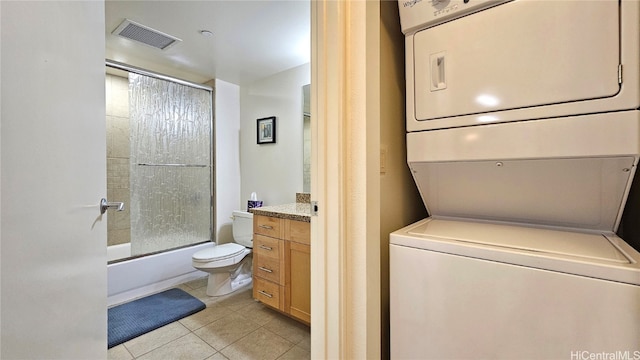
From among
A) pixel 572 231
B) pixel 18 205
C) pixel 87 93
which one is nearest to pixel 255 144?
pixel 87 93

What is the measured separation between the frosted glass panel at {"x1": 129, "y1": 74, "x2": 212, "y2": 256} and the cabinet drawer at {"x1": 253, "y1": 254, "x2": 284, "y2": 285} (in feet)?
3.93

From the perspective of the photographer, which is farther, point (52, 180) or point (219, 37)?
point (219, 37)

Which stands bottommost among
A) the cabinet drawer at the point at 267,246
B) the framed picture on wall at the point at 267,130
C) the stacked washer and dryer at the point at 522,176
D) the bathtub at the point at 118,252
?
the bathtub at the point at 118,252

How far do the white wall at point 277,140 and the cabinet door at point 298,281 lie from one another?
2.99 ft

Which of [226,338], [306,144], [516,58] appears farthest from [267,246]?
[516,58]

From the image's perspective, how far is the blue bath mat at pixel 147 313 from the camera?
75.1 inches

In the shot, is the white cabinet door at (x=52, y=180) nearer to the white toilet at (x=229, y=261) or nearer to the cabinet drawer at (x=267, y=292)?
the cabinet drawer at (x=267, y=292)

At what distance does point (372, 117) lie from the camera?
0.93m

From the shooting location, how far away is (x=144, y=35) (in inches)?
86.5

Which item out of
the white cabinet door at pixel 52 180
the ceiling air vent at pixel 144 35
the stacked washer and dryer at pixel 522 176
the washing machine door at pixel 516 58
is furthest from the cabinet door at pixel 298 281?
the ceiling air vent at pixel 144 35

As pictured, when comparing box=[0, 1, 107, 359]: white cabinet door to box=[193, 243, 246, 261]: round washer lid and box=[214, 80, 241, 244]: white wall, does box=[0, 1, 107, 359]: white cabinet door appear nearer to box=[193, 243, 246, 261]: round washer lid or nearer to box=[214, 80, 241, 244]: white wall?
box=[193, 243, 246, 261]: round washer lid

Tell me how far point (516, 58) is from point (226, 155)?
9.79 feet

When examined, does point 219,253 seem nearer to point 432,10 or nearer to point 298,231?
point 298,231

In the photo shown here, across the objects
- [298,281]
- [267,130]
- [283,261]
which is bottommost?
[298,281]
